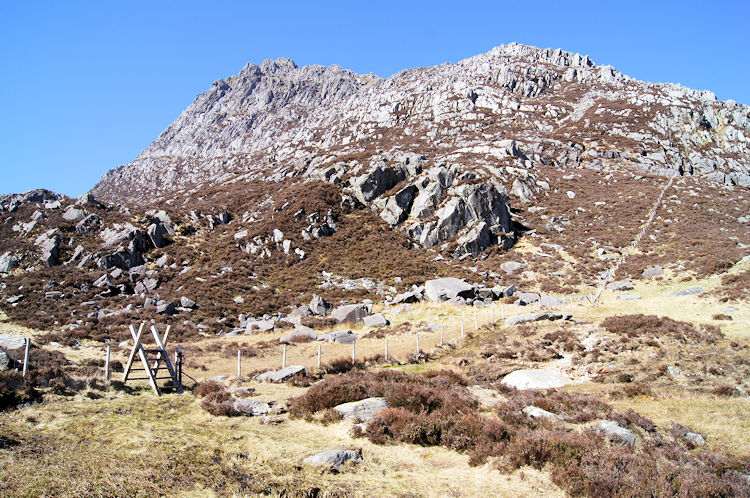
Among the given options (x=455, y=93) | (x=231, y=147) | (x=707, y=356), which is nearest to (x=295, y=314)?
(x=707, y=356)

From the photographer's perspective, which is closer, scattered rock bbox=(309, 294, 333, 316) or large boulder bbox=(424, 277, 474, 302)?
scattered rock bbox=(309, 294, 333, 316)

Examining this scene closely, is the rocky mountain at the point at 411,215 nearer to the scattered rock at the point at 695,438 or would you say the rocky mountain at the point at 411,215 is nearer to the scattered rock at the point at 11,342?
the scattered rock at the point at 11,342

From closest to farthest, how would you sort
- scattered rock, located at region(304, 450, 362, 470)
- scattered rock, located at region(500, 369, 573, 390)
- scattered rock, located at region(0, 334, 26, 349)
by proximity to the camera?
scattered rock, located at region(304, 450, 362, 470) → scattered rock, located at region(500, 369, 573, 390) → scattered rock, located at region(0, 334, 26, 349)

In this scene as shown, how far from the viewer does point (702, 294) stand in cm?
2859

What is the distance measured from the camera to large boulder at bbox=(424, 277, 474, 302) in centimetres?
3647

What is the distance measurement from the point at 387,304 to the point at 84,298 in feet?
92.8

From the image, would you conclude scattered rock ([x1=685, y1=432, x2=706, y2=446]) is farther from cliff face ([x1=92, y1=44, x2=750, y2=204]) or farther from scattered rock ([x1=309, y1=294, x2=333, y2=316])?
cliff face ([x1=92, y1=44, x2=750, y2=204])

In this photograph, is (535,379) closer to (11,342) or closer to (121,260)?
(11,342)

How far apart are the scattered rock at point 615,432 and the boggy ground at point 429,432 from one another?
13.4 inches

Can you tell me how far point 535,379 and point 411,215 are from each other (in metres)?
41.5

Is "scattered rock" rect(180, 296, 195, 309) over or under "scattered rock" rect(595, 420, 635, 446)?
over

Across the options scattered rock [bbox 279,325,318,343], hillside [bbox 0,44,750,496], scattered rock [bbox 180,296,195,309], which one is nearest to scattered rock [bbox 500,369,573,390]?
hillside [bbox 0,44,750,496]

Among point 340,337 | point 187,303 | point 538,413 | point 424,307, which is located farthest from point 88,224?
point 538,413

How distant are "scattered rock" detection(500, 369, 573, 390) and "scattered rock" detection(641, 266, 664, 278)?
28467 millimetres
